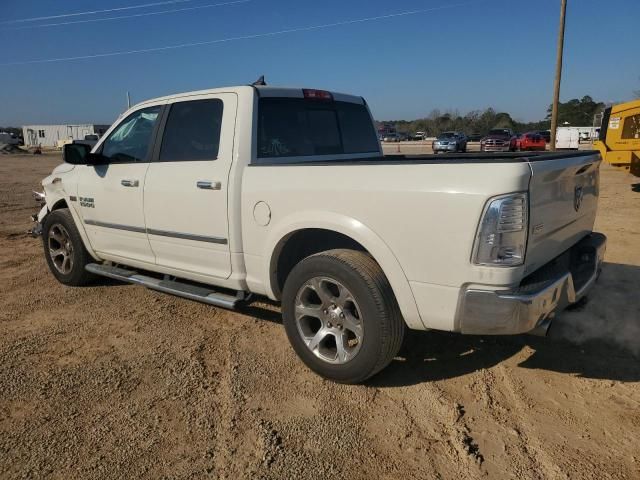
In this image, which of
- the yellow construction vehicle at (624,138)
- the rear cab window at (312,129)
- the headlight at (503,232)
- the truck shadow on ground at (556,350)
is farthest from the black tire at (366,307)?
the yellow construction vehicle at (624,138)

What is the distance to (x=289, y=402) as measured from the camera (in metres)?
3.13

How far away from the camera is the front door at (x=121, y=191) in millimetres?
4457

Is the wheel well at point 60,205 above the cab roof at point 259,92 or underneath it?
underneath

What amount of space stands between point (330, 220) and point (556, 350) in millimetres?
2017

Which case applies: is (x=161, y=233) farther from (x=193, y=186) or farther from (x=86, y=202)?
(x=86, y=202)

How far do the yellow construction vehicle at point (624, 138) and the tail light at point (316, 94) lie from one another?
11.0 meters

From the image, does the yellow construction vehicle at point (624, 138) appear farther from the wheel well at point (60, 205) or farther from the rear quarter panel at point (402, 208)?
the wheel well at point (60, 205)

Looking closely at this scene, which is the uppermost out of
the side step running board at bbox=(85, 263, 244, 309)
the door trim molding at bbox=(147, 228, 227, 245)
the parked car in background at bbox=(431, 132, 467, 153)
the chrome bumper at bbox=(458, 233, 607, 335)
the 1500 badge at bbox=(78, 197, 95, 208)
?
the 1500 badge at bbox=(78, 197, 95, 208)

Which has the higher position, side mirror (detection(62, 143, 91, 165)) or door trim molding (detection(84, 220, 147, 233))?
side mirror (detection(62, 143, 91, 165))

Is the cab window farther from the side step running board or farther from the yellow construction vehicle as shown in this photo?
the yellow construction vehicle

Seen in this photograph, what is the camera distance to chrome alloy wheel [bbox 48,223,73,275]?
5.42 m

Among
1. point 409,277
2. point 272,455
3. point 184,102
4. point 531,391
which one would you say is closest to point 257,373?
point 272,455

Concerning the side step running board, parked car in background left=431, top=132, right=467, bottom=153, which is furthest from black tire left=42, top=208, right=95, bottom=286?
parked car in background left=431, top=132, right=467, bottom=153

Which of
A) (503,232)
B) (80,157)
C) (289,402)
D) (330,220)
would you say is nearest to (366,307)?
(330,220)
